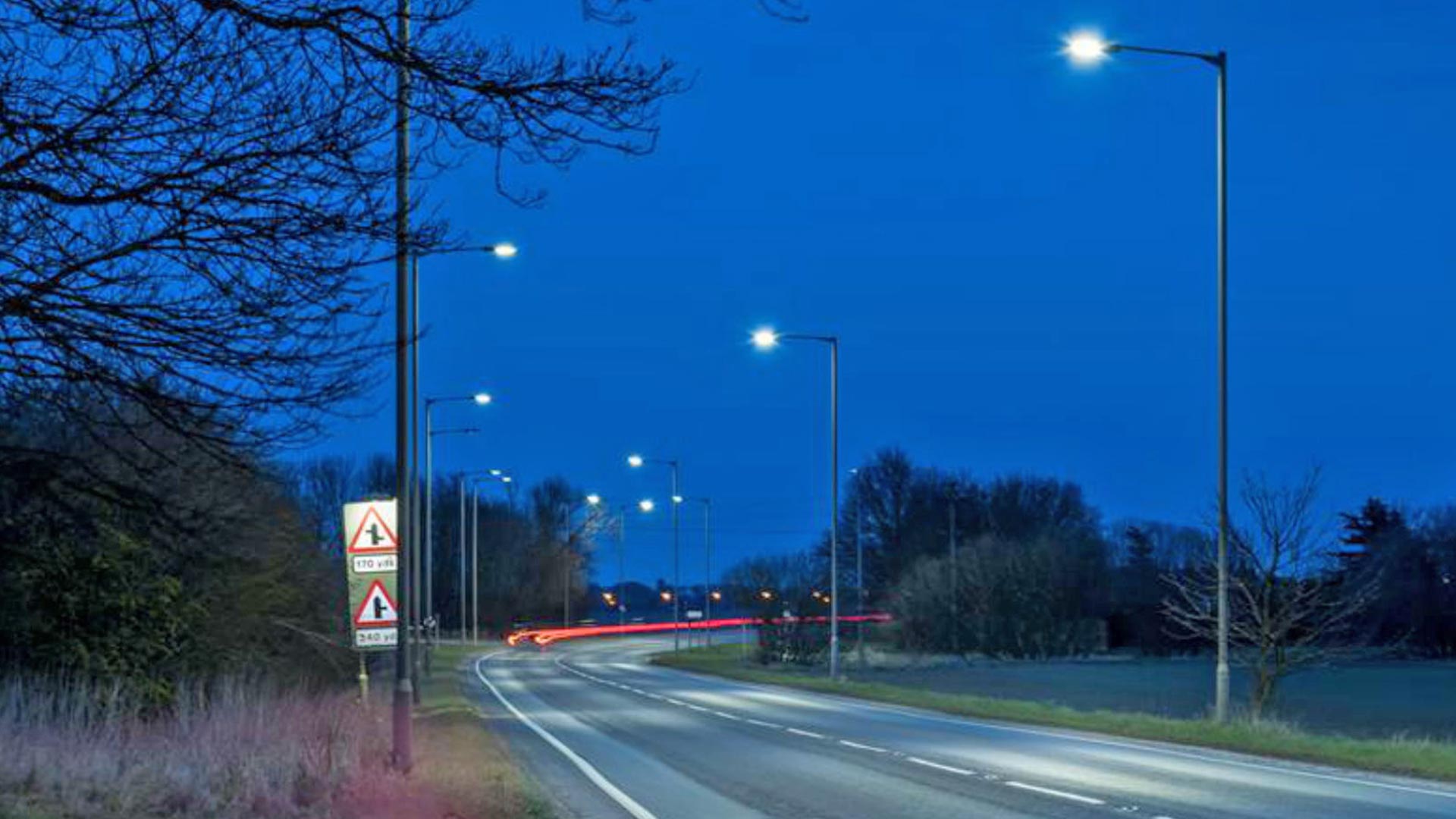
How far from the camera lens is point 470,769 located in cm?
1725

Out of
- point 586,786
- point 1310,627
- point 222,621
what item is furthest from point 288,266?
point 1310,627

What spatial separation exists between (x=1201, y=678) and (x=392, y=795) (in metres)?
48.3

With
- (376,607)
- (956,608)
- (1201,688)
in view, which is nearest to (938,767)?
(376,607)

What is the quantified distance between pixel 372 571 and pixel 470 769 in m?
2.54

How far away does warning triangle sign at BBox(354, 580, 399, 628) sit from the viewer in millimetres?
17688

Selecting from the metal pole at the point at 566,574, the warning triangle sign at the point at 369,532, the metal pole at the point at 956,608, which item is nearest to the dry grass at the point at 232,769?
the warning triangle sign at the point at 369,532

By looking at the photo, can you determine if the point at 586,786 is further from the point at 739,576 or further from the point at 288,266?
the point at 739,576

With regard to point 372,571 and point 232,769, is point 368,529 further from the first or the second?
point 232,769

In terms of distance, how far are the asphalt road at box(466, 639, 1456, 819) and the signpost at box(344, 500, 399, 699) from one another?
2732 millimetres

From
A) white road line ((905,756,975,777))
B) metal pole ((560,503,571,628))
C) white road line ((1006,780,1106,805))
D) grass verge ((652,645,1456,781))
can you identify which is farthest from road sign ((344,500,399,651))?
metal pole ((560,503,571,628))

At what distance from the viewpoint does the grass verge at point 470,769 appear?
13.7 m

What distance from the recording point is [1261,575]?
84.4 feet

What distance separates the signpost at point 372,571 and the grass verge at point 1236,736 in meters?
11.6

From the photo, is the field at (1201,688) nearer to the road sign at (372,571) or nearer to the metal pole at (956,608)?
the metal pole at (956,608)
